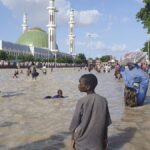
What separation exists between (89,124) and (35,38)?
184m

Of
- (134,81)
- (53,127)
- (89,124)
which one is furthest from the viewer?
(134,81)

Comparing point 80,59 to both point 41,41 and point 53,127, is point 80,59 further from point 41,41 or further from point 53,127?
point 53,127

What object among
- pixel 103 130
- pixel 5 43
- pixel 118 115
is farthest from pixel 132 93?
pixel 5 43

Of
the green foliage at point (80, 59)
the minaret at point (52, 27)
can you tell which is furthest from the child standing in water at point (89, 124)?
the green foliage at point (80, 59)

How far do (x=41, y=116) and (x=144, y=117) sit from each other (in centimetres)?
290

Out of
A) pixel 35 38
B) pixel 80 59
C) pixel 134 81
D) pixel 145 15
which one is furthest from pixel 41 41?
pixel 134 81

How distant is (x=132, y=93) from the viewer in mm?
13734

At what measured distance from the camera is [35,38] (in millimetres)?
187750

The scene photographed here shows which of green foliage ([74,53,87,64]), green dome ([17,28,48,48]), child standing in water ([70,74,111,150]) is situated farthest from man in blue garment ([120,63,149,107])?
green dome ([17,28,48,48])

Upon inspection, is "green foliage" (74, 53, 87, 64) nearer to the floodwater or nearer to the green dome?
the green dome

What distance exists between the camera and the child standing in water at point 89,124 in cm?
504

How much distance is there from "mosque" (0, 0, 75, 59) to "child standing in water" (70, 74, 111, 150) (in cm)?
14365

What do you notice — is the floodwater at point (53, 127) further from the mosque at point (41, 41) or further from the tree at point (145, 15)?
the mosque at point (41, 41)

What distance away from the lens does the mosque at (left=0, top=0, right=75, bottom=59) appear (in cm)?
16112
